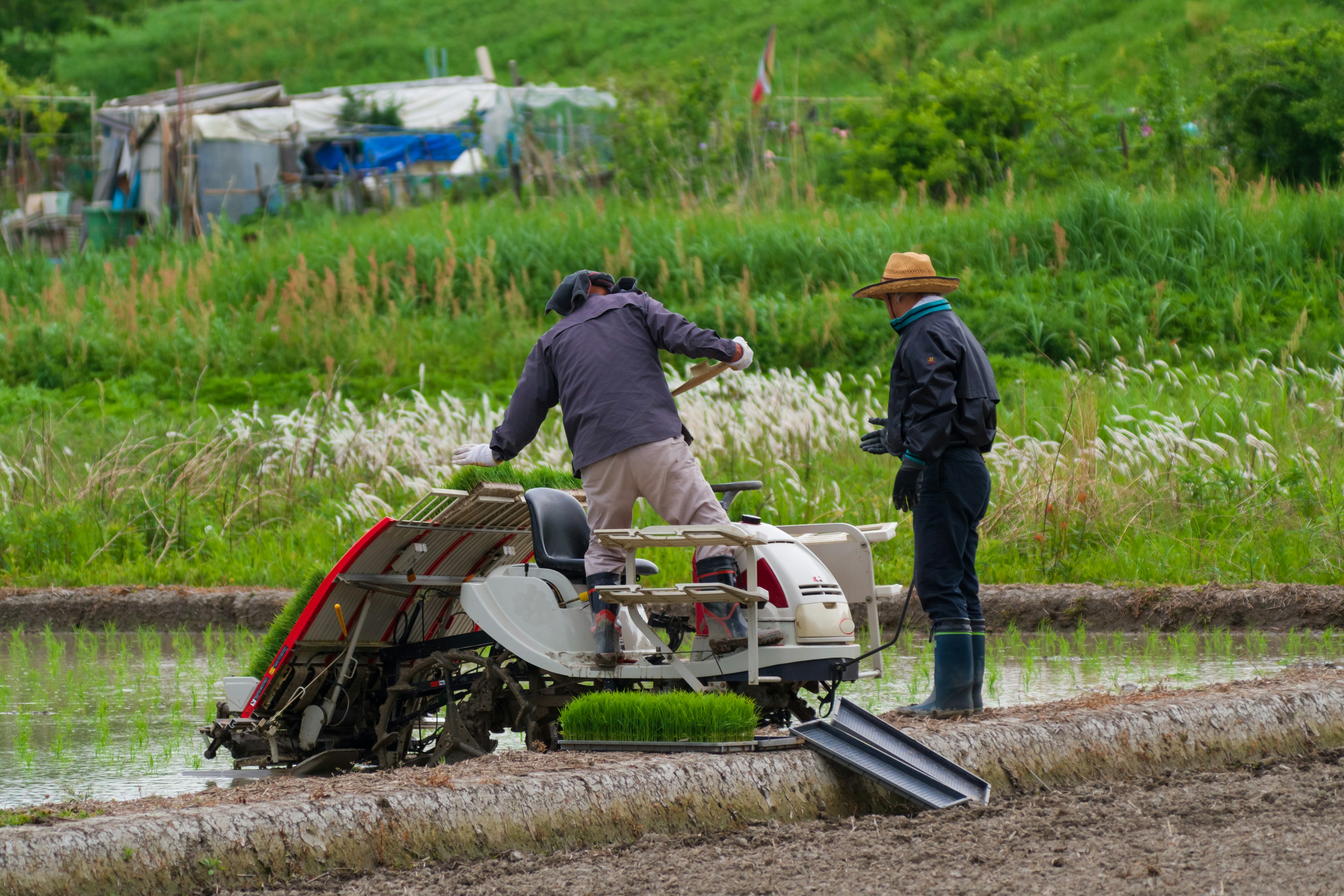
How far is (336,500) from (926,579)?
7.64 meters

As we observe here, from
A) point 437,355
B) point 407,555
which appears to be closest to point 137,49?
point 437,355

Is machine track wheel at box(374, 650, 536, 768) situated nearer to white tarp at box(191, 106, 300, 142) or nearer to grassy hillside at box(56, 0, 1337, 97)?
white tarp at box(191, 106, 300, 142)

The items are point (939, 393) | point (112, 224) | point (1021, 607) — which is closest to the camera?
point (939, 393)

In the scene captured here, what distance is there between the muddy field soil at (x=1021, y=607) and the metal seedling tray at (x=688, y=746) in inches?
104

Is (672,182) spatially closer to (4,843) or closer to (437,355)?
(437,355)

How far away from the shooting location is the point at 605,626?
5.57 meters

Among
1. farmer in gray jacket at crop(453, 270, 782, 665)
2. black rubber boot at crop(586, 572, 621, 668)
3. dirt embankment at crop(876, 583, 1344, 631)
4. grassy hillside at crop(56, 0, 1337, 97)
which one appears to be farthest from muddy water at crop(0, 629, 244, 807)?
grassy hillside at crop(56, 0, 1337, 97)

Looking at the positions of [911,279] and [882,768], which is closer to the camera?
[882,768]

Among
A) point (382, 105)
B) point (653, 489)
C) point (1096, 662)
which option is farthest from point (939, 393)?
point (382, 105)

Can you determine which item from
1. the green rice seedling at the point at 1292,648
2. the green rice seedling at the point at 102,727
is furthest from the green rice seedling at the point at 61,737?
the green rice seedling at the point at 1292,648

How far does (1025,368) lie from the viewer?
51.6 ft

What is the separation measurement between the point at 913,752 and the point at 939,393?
1592mm

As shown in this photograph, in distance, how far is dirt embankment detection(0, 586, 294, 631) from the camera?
1083 cm

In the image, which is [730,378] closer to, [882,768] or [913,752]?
[913,752]
